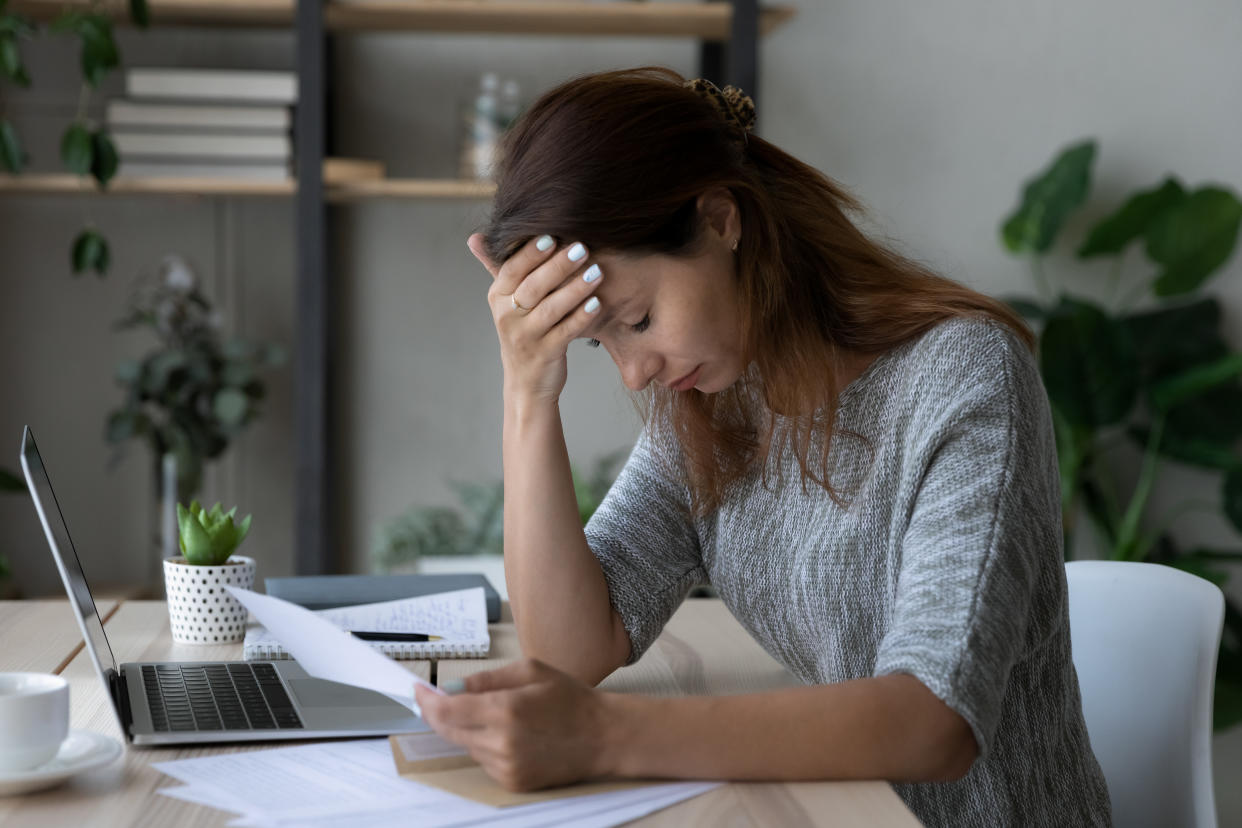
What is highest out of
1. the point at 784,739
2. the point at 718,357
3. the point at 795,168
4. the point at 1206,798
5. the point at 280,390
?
the point at 795,168

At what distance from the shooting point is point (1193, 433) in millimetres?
2838

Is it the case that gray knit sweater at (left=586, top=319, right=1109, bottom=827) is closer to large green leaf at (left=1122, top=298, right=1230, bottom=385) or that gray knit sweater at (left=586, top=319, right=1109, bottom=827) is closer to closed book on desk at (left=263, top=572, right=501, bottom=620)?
closed book on desk at (left=263, top=572, right=501, bottom=620)

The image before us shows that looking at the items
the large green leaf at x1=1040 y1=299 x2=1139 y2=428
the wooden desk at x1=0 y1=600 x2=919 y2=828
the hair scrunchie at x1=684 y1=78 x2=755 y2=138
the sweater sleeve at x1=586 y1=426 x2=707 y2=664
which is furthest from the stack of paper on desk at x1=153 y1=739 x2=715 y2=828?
the large green leaf at x1=1040 y1=299 x2=1139 y2=428

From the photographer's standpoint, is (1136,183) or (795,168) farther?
(1136,183)

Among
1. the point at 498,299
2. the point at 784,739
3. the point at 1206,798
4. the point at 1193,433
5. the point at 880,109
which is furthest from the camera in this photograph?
the point at 880,109

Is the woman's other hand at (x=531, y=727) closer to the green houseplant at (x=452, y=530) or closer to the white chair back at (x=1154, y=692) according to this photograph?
the white chair back at (x=1154, y=692)

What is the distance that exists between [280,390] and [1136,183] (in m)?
2.20

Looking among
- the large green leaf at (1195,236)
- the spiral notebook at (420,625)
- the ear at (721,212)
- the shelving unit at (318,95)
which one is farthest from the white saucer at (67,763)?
the large green leaf at (1195,236)

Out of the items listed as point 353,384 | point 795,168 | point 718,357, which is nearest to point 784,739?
point 718,357

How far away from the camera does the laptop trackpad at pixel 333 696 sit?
1.00 metres

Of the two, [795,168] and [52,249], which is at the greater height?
[795,168]

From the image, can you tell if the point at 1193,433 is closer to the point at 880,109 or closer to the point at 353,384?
the point at 880,109

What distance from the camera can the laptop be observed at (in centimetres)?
93

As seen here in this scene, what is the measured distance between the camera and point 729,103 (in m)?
1.15
